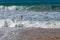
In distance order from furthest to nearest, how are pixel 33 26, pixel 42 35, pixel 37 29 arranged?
pixel 33 26 → pixel 37 29 → pixel 42 35

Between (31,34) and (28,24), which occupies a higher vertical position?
(31,34)

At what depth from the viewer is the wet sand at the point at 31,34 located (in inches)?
205

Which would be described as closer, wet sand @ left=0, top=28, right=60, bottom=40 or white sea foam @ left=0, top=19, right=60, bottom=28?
wet sand @ left=0, top=28, right=60, bottom=40

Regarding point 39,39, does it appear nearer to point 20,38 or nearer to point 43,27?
point 20,38

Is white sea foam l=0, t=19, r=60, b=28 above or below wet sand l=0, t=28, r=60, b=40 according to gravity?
below

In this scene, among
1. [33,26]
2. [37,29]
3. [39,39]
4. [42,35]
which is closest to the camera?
[39,39]

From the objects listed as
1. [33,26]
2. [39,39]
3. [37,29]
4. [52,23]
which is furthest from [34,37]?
[52,23]

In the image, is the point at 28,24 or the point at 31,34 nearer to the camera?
the point at 31,34

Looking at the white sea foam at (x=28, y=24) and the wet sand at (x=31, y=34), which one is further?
the white sea foam at (x=28, y=24)

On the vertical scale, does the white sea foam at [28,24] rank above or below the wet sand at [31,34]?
below

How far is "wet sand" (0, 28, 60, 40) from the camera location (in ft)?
17.1

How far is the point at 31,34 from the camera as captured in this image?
18.3ft

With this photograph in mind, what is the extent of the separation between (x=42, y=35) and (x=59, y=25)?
1.23 m

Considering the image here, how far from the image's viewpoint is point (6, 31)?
5758 mm
